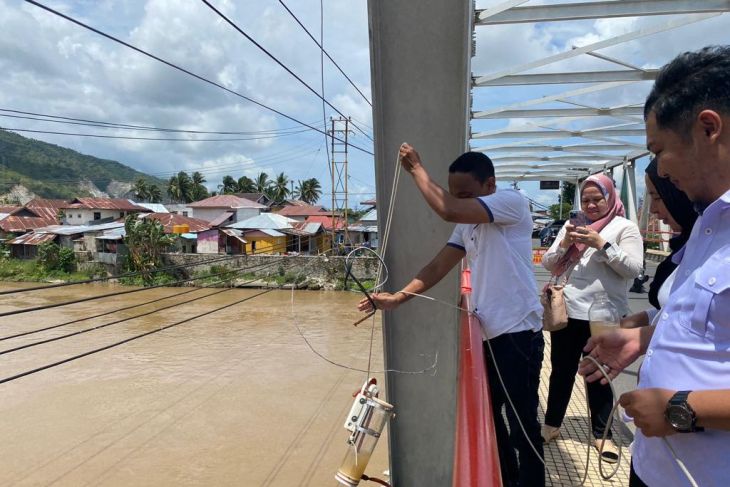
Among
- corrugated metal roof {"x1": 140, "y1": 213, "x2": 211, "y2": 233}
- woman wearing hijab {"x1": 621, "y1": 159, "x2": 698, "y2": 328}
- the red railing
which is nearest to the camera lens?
the red railing

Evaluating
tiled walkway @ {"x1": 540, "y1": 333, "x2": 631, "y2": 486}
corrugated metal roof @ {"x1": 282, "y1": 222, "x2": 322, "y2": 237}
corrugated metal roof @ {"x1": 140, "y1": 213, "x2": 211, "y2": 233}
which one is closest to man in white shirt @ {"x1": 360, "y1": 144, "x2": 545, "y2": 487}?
tiled walkway @ {"x1": 540, "y1": 333, "x2": 631, "y2": 486}

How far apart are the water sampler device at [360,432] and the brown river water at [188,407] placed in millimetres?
2523

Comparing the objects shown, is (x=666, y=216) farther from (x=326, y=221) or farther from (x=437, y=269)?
(x=326, y=221)

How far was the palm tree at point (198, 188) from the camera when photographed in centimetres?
4952

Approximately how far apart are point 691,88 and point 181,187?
2027 inches

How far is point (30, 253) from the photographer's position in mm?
26969

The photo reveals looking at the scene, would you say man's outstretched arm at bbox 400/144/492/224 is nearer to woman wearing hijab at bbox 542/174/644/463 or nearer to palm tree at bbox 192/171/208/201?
woman wearing hijab at bbox 542/174/644/463

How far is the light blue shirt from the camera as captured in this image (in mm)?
775

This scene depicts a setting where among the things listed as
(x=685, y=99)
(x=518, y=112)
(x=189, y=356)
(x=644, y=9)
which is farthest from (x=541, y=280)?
(x=189, y=356)

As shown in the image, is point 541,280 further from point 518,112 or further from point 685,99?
point 685,99

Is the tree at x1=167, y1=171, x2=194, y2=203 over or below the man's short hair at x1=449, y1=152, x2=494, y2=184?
over

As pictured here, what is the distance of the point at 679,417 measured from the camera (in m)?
0.78

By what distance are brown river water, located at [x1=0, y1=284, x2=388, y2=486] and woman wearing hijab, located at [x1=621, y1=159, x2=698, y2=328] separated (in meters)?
2.94

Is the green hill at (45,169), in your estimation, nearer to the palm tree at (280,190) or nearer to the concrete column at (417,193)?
the palm tree at (280,190)
